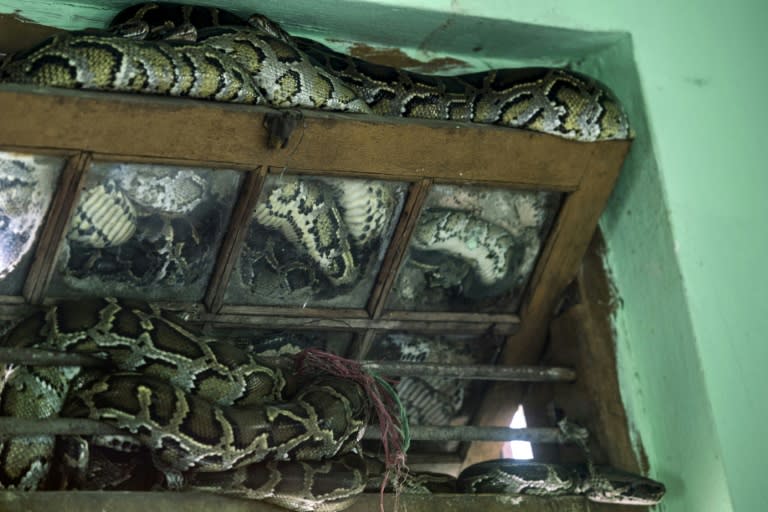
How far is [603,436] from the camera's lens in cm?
376

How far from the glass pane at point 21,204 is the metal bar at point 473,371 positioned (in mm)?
1191

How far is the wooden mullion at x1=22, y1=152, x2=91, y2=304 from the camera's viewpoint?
3070mm

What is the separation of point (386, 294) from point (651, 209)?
1065 mm

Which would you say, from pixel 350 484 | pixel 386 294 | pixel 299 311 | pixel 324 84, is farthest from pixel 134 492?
pixel 324 84

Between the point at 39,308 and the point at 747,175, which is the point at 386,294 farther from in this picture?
the point at 747,175

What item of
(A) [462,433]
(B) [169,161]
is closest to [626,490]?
(A) [462,433]

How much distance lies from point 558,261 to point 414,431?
975 millimetres

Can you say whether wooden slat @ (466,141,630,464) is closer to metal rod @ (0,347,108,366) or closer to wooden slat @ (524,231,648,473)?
wooden slat @ (524,231,648,473)

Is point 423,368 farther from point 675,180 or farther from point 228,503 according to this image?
point 675,180

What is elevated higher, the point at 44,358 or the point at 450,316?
the point at 450,316

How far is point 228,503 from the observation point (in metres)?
3.00

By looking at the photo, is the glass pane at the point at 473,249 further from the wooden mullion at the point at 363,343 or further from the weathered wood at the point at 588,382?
the weathered wood at the point at 588,382

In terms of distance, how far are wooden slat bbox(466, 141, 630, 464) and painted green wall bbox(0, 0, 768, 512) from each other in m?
0.12

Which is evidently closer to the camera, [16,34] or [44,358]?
[44,358]
